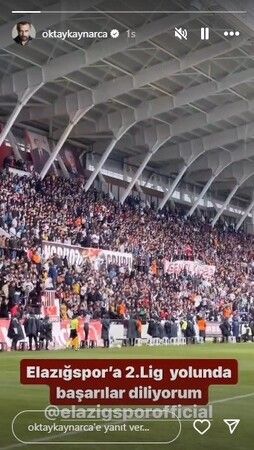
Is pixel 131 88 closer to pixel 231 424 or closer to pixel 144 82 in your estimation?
pixel 144 82

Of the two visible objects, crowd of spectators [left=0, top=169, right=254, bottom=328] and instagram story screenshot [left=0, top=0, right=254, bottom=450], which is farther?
crowd of spectators [left=0, top=169, right=254, bottom=328]

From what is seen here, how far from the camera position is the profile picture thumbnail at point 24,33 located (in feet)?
19.1

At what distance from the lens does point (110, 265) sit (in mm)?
28828

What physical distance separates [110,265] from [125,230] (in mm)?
4362

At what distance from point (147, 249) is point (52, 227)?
12.5 ft

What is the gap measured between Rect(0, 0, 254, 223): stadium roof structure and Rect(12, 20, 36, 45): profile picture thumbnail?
128mm

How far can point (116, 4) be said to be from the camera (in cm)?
586

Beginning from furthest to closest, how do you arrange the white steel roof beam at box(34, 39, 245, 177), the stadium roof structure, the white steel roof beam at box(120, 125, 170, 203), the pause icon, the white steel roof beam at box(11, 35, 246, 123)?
the white steel roof beam at box(120, 125, 170, 203) < the white steel roof beam at box(34, 39, 245, 177) < the white steel roof beam at box(11, 35, 246, 123) < the stadium roof structure < the pause icon

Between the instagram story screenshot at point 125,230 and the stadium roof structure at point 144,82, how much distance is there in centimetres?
4

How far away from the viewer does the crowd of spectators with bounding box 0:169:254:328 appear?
2392 centimetres

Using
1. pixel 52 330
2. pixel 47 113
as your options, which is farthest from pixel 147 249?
pixel 52 330

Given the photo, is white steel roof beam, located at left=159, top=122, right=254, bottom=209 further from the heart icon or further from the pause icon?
the heart icon
